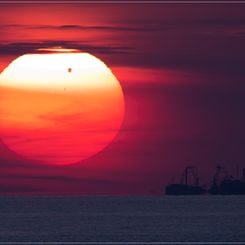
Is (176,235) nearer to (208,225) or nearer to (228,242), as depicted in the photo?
(228,242)

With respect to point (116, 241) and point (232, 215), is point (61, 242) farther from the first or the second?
point (232, 215)

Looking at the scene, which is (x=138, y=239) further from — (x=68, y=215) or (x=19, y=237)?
(x=68, y=215)

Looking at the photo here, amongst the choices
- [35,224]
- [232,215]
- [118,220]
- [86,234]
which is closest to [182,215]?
[232,215]

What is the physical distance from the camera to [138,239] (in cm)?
11594

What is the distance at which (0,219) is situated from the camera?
520ft

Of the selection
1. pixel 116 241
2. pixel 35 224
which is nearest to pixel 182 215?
pixel 35 224

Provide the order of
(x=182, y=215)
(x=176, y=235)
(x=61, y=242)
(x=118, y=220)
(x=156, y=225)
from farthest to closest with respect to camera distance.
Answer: (x=182, y=215) → (x=118, y=220) → (x=156, y=225) → (x=176, y=235) → (x=61, y=242)

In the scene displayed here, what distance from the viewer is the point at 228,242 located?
112250mm

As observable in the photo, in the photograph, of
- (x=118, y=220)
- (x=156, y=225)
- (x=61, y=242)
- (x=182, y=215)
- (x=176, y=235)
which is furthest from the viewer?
(x=182, y=215)

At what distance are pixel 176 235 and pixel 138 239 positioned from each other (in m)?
7.54

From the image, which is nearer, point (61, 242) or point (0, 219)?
point (61, 242)

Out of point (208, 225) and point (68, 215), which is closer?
point (208, 225)

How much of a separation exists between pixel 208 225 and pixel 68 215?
1277 inches

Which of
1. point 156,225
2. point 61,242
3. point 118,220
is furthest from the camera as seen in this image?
point 118,220
